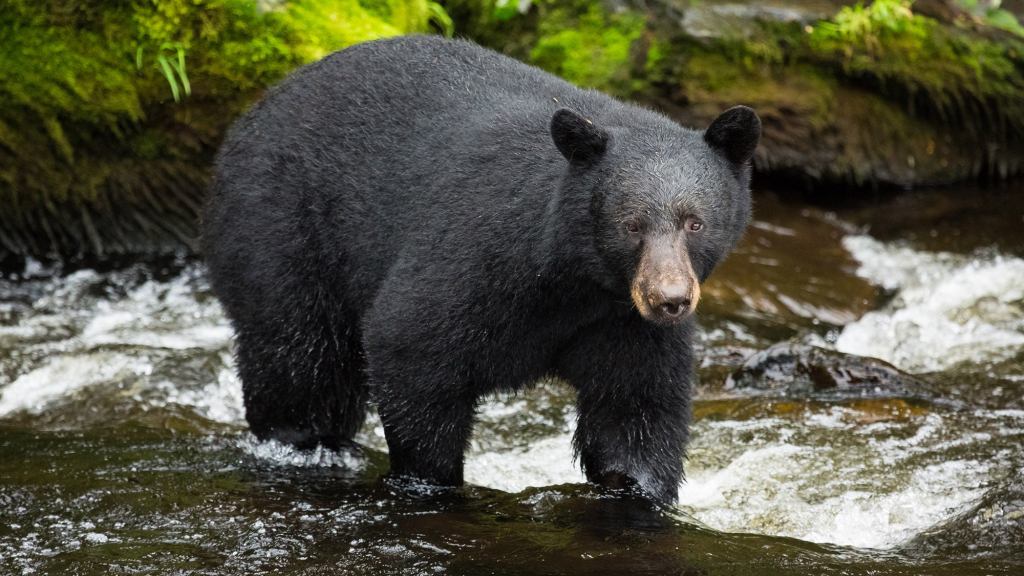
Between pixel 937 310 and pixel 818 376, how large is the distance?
7.61 ft

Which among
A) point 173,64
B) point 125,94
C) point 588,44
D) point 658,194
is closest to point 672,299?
point 658,194

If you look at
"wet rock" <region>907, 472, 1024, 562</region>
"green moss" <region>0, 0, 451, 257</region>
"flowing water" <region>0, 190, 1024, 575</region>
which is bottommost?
"flowing water" <region>0, 190, 1024, 575</region>

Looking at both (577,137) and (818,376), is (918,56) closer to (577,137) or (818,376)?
(818,376)

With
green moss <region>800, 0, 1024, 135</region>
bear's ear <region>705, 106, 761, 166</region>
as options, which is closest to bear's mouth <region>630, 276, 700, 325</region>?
bear's ear <region>705, 106, 761, 166</region>

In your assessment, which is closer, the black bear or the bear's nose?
the bear's nose

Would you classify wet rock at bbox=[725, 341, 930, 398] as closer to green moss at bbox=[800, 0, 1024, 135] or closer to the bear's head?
the bear's head

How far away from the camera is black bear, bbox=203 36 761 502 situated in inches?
231

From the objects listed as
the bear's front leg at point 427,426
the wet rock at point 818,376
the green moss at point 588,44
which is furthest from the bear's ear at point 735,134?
the green moss at point 588,44

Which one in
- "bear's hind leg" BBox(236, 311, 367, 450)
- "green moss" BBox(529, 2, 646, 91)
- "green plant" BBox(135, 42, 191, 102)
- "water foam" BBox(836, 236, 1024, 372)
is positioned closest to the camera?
"bear's hind leg" BBox(236, 311, 367, 450)

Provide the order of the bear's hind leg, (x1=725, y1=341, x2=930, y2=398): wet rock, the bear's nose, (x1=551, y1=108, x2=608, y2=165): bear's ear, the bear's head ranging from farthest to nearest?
1. (x1=725, y1=341, x2=930, y2=398): wet rock
2. the bear's hind leg
3. (x1=551, y1=108, x2=608, y2=165): bear's ear
4. the bear's head
5. the bear's nose

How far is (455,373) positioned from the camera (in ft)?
21.2

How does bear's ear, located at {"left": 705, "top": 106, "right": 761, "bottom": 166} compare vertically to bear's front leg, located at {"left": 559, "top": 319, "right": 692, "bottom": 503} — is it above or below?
above

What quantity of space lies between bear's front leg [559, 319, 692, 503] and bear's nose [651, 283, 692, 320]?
899 millimetres

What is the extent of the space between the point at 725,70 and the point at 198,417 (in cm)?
664
